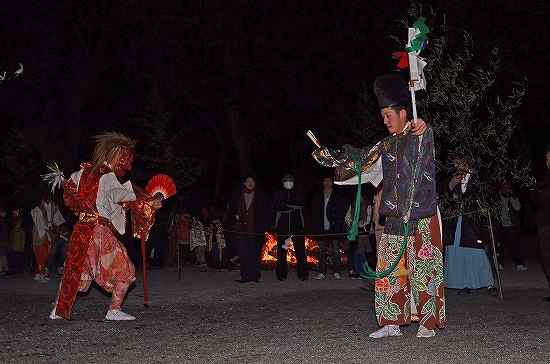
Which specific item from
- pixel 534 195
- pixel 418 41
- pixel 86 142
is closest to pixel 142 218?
pixel 418 41

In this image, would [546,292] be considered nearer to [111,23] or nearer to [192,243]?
[192,243]

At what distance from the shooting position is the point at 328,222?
50.2 ft

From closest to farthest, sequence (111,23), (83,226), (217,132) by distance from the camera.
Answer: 1. (83,226)
2. (111,23)
3. (217,132)

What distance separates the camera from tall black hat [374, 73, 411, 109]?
7624mm

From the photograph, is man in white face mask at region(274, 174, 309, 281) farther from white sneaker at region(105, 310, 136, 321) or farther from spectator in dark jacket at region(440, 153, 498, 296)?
white sneaker at region(105, 310, 136, 321)

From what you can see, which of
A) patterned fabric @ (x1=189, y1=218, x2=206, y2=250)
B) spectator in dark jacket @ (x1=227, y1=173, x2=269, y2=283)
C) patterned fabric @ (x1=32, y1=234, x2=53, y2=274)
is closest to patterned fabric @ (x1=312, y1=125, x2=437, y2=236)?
spectator in dark jacket @ (x1=227, y1=173, x2=269, y2=283)

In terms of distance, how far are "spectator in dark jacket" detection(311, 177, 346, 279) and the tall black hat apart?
7.47 m

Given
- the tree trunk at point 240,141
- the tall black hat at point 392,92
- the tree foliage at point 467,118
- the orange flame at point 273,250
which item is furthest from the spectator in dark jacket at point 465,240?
the tree trunk at point 240,141

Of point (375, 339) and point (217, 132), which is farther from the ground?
point (217, 132)

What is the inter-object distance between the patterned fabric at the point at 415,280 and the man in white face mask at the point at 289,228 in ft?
23.9

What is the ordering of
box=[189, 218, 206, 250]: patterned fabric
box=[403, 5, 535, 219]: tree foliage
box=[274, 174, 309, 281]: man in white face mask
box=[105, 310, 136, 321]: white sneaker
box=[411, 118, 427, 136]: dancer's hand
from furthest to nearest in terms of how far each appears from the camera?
box=[189, 218, 206, 250]: patterned fabric, box=[274, 174, 309, 281]: man in white face mask, box=[403, 5, 535, 219]: tree foliage, box=[105, 310, 136, 321]: white sneaker, box=[411, 118, 427, 136]: dancer's hand

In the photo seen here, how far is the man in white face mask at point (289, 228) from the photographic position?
14.9m

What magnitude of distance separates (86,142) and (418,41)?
2777cm

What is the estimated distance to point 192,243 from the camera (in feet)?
63.8
